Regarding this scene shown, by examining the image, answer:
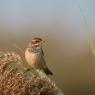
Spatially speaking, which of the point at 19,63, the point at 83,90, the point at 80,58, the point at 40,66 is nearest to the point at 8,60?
the point at 19,63

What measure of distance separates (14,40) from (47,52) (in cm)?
65

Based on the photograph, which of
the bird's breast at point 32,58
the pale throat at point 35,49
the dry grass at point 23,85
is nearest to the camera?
the dry grass at point 23,85

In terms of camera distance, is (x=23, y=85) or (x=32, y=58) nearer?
(x=23, y=85)

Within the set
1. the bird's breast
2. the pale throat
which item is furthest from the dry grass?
the pale throat

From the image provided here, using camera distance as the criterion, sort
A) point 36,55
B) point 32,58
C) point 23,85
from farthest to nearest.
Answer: point 36,55
point 32,58
point 23,85

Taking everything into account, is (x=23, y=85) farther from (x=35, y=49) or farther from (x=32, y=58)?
(x=35, y=49)

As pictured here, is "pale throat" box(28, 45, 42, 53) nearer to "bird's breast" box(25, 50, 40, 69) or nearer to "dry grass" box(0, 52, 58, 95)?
"bird's breast" box(25, 50, 40, 69)

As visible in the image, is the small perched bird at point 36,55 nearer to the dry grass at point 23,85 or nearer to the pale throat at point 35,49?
the pale throat at point 35,49

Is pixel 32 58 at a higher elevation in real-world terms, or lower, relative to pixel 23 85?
lower

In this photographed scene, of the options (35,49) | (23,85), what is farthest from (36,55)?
(23,85)

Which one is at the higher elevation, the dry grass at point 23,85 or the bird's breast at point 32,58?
the dry grass at point 23,85

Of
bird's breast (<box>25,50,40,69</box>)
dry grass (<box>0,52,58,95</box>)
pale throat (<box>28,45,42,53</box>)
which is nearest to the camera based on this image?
dry grass (<box>0,52,58,95</box>)

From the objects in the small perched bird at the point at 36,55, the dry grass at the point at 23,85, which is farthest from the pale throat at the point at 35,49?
the dry grass at the point at 23,85

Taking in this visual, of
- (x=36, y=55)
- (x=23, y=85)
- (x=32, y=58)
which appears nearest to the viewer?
(x=23, y=85)
